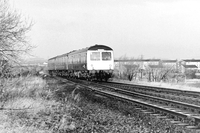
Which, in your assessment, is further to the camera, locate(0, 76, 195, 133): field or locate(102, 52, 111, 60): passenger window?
locate(102, 52, 111, 60): passenger window

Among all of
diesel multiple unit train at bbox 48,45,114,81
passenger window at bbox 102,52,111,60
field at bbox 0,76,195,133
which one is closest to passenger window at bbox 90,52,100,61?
diesel multiple unit train at bbox 48,45,114,81

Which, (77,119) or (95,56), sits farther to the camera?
(95,56)

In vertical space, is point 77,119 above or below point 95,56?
below

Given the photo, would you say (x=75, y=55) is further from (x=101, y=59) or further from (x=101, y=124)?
(x=101, y=124)

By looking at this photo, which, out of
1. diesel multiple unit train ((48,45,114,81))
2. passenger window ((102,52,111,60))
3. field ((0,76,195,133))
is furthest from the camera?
passenger window ((102,52,111,60))

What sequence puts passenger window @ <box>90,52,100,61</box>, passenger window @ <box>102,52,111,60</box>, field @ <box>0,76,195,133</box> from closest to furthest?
field @ <box>0,76,195,133</box> → passenger window @ <box>90,52,100,61</box> → passenger window @ <box>102,52,111,60</box>

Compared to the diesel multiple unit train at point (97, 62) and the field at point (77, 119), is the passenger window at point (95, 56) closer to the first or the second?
the diesel multiple unit train at point (97, 62)

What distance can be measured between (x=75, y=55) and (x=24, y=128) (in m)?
22.0

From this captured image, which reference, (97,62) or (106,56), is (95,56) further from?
(106,56)

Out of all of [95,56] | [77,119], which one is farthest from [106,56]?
[77,119]

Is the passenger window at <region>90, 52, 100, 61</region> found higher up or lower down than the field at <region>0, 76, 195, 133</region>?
higher up

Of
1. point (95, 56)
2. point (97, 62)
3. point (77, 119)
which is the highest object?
point (95, 56)

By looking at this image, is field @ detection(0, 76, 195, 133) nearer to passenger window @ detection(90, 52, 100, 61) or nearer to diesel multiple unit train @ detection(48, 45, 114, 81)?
diesel multiple unit train @ detection(48, 45, 114, 81)

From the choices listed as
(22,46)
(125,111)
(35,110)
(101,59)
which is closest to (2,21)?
(22,46)
